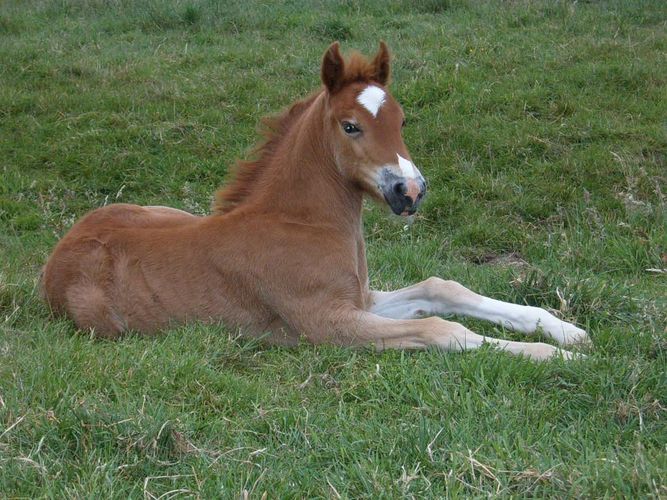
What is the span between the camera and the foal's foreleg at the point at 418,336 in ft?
16.2

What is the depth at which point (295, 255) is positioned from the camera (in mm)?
5586

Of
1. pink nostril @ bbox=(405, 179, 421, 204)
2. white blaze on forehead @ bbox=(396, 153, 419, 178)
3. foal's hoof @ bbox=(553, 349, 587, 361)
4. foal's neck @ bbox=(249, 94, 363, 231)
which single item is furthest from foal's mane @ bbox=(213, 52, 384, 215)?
foal's hoof @ bbox=(553, 349, 587, 361)

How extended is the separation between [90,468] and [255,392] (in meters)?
1.03

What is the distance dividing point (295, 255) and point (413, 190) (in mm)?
842

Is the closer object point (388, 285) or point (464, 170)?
point (388, 285)

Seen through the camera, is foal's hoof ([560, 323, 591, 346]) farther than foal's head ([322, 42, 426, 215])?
No

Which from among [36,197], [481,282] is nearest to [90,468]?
[481,282]

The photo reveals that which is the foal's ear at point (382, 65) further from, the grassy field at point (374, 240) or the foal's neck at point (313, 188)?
the grassy field at point (374, 240)

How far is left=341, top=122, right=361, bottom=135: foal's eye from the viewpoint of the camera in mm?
5617

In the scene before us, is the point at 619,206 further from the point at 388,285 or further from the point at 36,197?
the point at 36,197

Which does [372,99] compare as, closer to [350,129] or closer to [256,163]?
[350,129]

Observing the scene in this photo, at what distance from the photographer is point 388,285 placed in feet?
22.0

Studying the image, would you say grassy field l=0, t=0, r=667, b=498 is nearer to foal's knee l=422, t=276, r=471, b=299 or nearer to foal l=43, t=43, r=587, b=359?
foal l=43, t=43, r=587, b=359

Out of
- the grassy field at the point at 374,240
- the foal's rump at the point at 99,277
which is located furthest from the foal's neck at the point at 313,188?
the grassy field at the point at 374,240
